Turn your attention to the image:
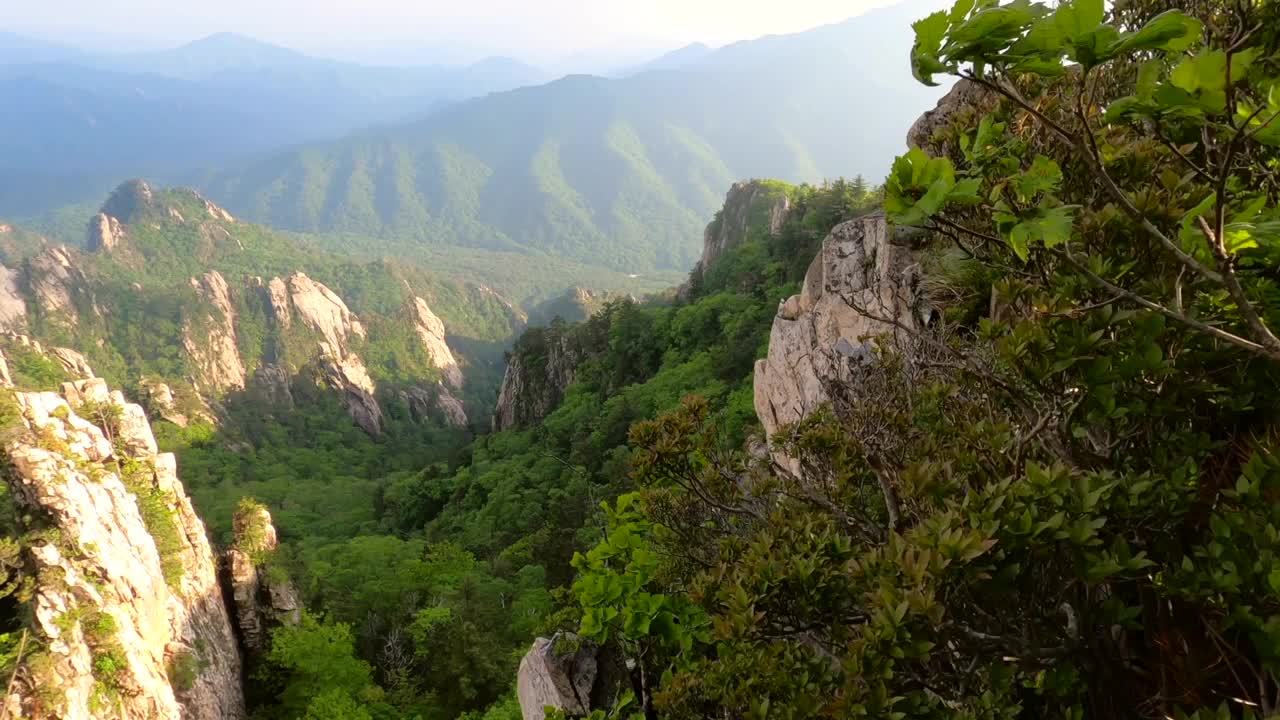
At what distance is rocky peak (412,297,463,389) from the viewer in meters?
94.2

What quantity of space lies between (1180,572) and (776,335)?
11.8m

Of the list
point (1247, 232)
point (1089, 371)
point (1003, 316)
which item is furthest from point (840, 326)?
point (1247, 232)

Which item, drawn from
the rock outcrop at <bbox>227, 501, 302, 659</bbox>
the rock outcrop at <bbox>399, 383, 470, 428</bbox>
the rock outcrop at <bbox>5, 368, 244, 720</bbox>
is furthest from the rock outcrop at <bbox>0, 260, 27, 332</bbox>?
the rock outcrop at <bbox>227, 501, 302, 659</bbox>

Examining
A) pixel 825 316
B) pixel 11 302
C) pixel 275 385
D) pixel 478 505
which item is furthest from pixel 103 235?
pixel 825 316

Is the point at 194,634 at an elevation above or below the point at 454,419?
above

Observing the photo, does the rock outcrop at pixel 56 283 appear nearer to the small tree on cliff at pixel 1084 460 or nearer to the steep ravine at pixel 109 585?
the steep ravine at pixel 109 585

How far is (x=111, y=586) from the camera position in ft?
45.9

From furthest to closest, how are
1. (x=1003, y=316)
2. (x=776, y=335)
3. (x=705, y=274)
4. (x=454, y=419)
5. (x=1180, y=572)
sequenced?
(x=454, y=419) → (x=705, y=274) → (x=776, y=335) → (x=1003, y=316) → (x=1180, y=572)

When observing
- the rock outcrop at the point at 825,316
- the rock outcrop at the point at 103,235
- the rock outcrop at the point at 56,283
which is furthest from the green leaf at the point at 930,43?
the rock outcrop at the point at 103,235

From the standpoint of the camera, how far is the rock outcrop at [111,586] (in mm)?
12508

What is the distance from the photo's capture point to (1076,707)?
2.19 metres

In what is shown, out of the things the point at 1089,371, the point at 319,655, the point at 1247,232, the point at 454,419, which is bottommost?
the point at 454,419

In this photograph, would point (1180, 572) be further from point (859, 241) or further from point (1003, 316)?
point (859, 241)

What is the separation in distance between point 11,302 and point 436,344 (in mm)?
45458
